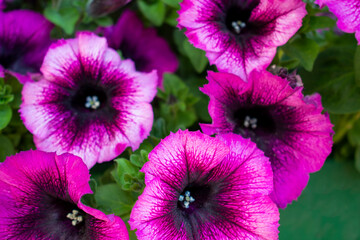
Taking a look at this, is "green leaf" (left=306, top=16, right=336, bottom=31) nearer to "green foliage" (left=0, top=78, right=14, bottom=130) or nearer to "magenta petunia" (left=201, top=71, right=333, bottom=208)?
"magenta petunia" (left=201, top=71, right=333, bottom=208)

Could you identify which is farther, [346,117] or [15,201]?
[346,117]

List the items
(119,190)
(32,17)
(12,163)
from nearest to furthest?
(12,163)
(119,190)
(32,17)

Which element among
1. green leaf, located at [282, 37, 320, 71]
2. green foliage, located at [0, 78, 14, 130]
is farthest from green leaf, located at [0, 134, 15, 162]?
green leaf, located at [282, 37, 320, 71]

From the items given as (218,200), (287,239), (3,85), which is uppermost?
A: (218,200)

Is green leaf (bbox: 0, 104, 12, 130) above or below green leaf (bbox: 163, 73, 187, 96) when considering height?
below

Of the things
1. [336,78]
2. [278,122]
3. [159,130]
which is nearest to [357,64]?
[336,78]

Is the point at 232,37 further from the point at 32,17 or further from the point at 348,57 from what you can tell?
the point at 32,17

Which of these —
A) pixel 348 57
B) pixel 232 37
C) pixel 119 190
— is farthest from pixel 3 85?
pixel 348 57
